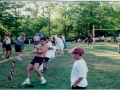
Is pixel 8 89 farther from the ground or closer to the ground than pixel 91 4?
closer to the ground

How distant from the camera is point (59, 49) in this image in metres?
7.47

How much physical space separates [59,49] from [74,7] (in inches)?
122

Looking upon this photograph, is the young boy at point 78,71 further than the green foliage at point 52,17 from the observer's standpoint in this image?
No

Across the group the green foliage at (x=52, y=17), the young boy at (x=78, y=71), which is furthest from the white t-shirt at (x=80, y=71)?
the green foliage at (x=52, y=17)

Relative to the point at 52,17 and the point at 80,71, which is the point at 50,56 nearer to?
the point at 80,71

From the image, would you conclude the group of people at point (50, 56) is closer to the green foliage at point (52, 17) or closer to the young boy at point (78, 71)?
the young boy at point (78, 71)

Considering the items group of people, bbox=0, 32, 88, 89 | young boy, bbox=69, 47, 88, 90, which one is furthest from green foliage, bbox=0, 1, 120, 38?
young boy, bbox=69, 47, 88, 90

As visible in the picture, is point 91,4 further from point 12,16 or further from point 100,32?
point 12,16

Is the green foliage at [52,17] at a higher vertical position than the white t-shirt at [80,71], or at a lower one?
higher

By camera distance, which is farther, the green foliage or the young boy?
the green foliage

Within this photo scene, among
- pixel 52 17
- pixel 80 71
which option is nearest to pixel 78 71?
pixel 80 71

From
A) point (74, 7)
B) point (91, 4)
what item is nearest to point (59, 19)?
point (74, 7)

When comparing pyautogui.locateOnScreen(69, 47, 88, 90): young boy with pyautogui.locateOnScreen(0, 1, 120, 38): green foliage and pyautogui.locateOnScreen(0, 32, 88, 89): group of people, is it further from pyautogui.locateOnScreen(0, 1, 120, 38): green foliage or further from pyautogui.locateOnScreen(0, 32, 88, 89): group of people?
pyautogui.locateOnScreen(0, 1, 120, 38): green foliage

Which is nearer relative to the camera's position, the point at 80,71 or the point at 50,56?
the point at 80,71
